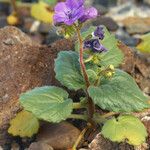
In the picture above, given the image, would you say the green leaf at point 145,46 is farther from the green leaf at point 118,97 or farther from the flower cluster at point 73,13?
the flower cluster at point 73,13

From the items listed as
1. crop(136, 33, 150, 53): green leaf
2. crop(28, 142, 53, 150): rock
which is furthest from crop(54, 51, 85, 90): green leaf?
crop(136, 33, 150, 53): green leaf

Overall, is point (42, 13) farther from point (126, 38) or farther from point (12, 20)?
point (126, 38)

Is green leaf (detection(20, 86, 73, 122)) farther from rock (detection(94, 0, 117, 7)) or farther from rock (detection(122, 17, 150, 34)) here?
rock (detection(94, 0, 117, 7))

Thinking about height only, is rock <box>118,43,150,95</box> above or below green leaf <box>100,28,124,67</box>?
below

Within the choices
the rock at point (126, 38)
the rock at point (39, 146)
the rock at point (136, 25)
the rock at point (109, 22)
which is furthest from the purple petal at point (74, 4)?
Answer: the rock at point (136, 25)

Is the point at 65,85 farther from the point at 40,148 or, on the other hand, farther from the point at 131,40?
the point at 131,40
